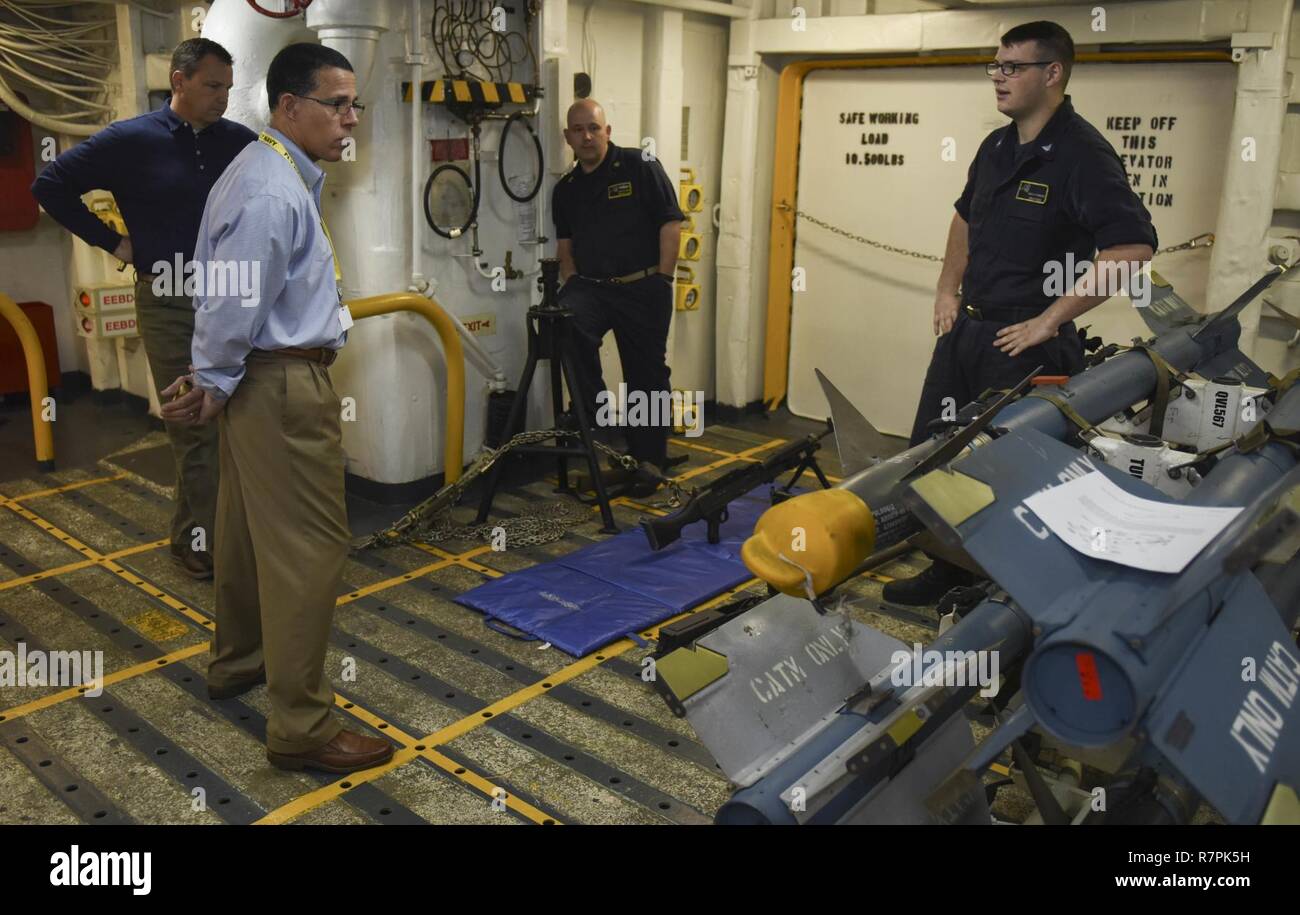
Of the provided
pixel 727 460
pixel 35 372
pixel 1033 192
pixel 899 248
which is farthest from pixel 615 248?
pixel 35 372

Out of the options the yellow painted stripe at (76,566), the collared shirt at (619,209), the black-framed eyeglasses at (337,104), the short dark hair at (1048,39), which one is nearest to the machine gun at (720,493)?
the collared shirt at (619,209)

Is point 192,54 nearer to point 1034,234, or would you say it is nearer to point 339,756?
point 339,756

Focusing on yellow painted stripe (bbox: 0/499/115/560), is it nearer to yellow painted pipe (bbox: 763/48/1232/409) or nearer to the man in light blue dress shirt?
the man in light blue dress shirt

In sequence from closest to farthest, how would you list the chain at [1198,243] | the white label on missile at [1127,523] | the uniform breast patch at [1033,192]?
the white label on missile at [1127,523] < the uniform breast patch at [1033,192] < the chain at [1198,243]

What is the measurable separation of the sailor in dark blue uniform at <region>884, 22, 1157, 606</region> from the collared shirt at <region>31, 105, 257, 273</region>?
3013 mm

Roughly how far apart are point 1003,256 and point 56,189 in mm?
3828

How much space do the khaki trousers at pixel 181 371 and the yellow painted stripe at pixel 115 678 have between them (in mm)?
719

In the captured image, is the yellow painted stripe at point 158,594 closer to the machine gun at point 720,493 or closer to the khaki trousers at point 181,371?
the khaki trousers at point 181,371

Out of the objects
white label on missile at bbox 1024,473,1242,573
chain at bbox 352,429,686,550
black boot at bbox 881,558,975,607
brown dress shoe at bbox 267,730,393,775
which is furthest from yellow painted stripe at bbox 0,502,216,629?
white label on missile at bbox 1024,473,1242,573

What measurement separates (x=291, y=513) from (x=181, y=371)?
1898 mm

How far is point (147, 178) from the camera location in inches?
178

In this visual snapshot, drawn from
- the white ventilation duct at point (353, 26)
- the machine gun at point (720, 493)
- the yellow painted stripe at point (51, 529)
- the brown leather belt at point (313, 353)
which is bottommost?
the yellow painted stripe at point (51, 529)

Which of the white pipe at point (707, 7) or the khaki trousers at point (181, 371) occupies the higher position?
the white pipe at point (707, 7)

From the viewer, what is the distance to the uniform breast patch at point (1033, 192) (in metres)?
4.00
